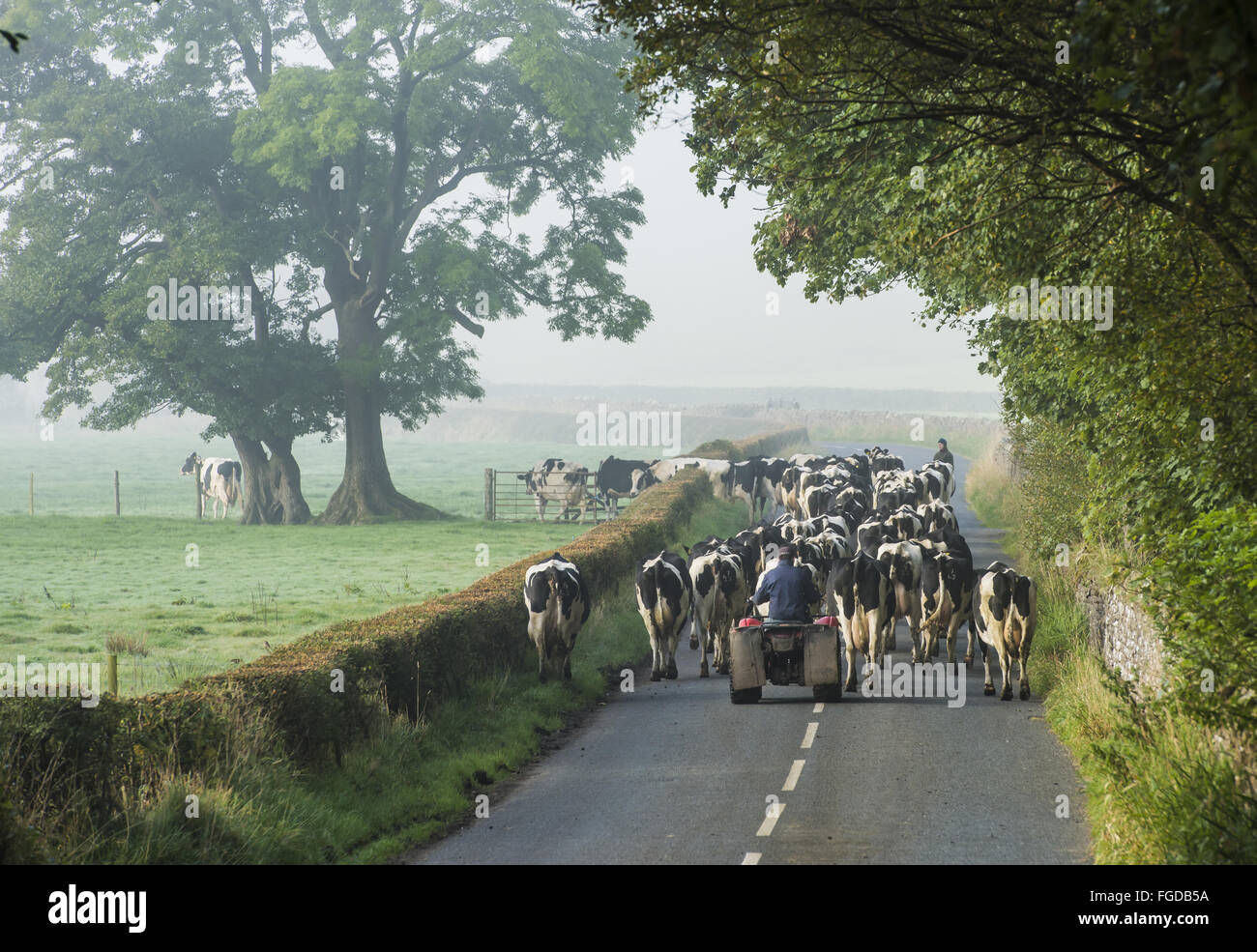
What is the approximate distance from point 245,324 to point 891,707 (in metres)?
32.7

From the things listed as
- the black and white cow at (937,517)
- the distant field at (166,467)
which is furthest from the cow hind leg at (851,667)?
the distant field at (166,467)

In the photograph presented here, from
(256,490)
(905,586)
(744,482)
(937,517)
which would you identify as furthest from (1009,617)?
(256,490)

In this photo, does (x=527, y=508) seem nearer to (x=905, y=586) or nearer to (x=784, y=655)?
(x=905, y=586)

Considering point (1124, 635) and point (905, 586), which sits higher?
point (905, 586)

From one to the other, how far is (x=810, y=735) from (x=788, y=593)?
86.1 inches

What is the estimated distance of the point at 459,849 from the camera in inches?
409

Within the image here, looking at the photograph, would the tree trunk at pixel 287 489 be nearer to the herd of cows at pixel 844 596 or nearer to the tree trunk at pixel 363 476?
the tree trunk at pixel 363 476

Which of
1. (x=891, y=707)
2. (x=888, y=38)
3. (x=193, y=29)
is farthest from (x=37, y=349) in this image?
(x=888, y=38)

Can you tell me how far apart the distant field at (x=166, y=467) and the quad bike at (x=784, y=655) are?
1321 inches

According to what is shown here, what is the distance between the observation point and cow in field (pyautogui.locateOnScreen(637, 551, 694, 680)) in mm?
18094

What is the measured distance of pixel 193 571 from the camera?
30.9 meters
